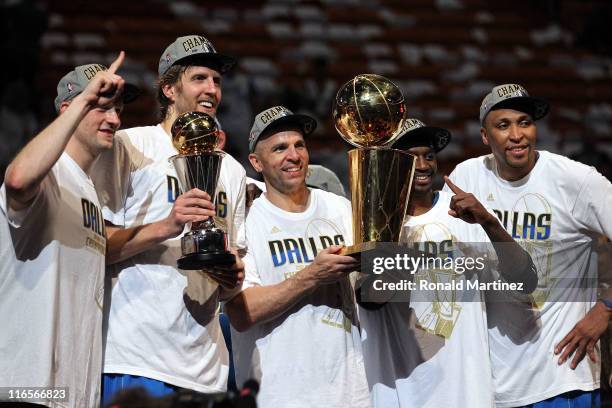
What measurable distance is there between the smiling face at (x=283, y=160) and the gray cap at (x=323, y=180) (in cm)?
65

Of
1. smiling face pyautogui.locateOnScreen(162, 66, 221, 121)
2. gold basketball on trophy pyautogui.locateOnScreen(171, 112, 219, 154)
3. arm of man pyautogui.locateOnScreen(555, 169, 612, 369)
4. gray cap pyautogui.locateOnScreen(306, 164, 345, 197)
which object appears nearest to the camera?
gold basketball on trophy pyautogui.locateOnScreen(171, 112, 219, 154)

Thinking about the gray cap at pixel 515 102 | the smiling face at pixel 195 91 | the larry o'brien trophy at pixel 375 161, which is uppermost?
the gray cap at pixel 515 102

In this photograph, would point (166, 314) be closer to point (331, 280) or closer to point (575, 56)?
point (331, 280)

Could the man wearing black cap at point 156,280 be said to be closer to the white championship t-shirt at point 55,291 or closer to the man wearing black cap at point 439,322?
the white championship t-shirt at point 55,291

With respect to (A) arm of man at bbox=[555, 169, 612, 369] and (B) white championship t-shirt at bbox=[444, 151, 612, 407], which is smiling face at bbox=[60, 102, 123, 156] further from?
(A) arm of man at bbox=[555, 169, 612, 369]

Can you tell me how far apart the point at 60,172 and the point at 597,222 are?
2136 millimetres

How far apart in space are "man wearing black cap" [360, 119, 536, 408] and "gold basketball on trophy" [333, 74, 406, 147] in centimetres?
38

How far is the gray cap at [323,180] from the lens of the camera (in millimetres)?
4531

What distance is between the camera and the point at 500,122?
4.10 m

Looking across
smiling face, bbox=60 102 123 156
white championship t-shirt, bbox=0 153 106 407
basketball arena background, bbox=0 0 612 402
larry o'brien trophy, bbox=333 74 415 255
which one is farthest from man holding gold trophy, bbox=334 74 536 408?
basketball arena background, bbox=0 0 612 402

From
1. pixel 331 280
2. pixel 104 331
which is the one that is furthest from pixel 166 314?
pixel 331 280

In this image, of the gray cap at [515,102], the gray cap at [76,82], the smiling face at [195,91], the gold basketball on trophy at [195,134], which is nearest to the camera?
the gold basketball on trophy at [195,134]

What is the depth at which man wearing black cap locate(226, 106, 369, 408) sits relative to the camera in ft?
11.5

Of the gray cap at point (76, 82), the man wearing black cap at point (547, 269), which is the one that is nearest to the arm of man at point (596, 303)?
the man wearing black cap at point (547, 269)
